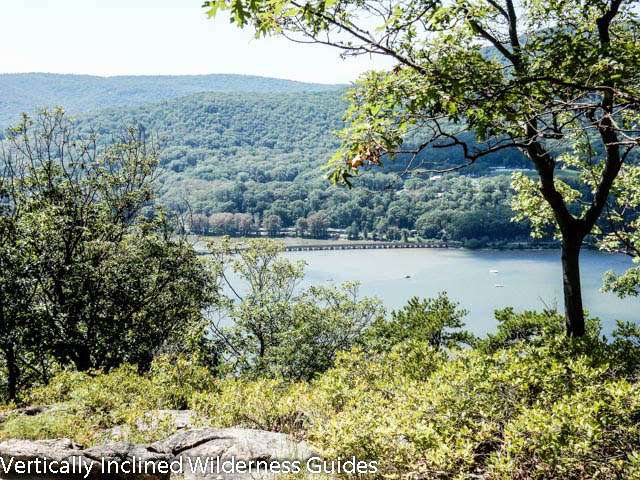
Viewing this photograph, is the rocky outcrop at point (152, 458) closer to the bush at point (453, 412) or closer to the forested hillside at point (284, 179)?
the bush at point (453, 412)

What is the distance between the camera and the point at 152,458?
14.6 feet

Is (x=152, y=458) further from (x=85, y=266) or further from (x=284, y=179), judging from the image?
(x=284, y=179)

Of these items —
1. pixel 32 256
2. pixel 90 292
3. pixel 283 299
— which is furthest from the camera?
pixel 283 299

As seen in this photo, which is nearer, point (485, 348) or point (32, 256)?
point (485, 348)

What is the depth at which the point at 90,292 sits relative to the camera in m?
13.4

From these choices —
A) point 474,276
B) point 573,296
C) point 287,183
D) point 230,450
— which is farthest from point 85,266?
point 287,183

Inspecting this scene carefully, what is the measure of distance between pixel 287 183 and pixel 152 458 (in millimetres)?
110572

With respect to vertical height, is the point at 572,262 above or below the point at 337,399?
above

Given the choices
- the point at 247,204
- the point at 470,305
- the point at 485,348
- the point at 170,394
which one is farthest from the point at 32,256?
the point at 247,204

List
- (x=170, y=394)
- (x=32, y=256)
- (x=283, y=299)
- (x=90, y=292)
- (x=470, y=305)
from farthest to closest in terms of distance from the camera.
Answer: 1. (x=470, y=305)
2. (x=283, y=299)
3. (x=90, y=292)
4. (x=32, y=256)
5. (x=170, y=394)

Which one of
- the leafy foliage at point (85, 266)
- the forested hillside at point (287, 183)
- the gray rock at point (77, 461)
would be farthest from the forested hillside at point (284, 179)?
the gray rock at point (77, 461)

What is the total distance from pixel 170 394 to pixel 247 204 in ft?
300

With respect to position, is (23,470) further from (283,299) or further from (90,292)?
(283,299)

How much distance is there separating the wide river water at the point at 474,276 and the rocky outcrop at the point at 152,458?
43774mm
